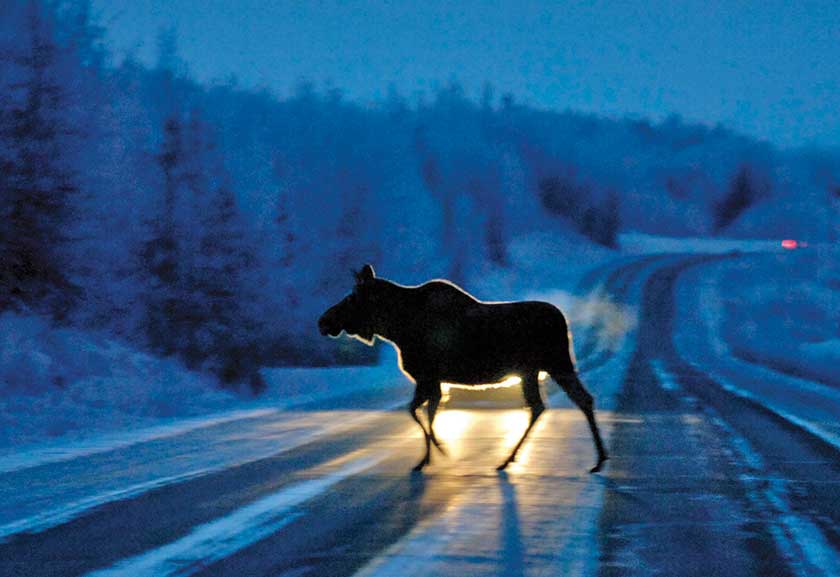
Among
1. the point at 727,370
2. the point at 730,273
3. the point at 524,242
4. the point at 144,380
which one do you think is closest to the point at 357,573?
the point at 144,380

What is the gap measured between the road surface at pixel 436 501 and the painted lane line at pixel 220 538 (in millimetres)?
21

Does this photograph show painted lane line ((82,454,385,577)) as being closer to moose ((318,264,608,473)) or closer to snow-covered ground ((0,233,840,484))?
moose ((318,264,608,473))

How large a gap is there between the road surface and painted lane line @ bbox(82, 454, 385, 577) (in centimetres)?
2

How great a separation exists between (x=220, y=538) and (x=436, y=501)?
221cm

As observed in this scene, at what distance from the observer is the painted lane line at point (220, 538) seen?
659 centimetres

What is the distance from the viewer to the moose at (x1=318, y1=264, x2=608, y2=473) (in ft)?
35.4

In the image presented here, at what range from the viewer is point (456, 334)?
10.8m

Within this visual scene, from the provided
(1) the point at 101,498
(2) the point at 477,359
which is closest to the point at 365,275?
(2) the point at 477,359

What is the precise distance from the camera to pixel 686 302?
8831cm

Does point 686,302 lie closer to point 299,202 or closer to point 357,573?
point 299,202

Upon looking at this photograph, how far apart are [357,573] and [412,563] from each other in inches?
16.0

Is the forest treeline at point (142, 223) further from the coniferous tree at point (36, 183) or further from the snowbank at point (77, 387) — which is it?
the snowbank at point (77, 387)

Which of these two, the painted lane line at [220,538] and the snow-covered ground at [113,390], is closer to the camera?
the painted lane line at [220,538]

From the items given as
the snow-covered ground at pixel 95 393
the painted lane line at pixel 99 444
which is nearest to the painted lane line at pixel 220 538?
the painted lane line at pixel 99 444
